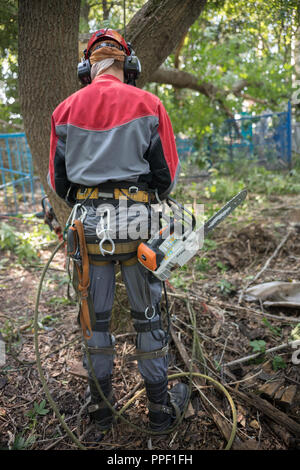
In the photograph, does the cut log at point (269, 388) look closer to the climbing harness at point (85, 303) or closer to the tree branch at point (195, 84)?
the climbing harness at point (85, 303)

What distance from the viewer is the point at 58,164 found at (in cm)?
211

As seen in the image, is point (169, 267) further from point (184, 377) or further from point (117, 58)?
point (117, 58)

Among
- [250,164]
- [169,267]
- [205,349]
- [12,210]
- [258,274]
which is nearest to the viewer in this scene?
[169,267]

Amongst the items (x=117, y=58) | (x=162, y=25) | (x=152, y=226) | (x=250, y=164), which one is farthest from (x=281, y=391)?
(x=250, y=164)

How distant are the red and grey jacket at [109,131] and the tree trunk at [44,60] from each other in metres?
0.79

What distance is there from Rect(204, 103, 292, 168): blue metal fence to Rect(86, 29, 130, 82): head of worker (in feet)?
28.9

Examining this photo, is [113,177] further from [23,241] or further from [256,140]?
[256,140]

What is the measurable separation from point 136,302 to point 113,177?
79 cm

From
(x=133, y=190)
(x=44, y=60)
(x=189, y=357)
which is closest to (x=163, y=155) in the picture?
(x=133, y=190)

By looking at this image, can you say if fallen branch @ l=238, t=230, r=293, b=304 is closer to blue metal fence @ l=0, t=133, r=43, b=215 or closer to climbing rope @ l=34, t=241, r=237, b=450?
climbing rope @ l=34, t=241, r=237, b=450

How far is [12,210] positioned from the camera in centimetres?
790

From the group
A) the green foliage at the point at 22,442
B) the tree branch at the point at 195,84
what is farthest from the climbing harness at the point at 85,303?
the tree branch at the point at 195,84

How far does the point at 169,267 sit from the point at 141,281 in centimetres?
26
